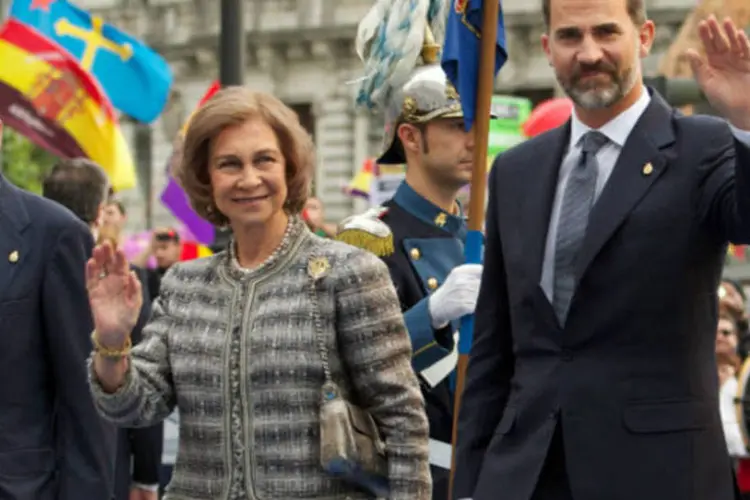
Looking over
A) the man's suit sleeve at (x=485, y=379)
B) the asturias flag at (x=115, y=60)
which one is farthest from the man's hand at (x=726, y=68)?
the asturias flag at (x=115, y=60)

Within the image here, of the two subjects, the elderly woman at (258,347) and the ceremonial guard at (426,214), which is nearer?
the elderly woman at (258,347)

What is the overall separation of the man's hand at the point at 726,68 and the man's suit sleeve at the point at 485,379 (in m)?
0.84

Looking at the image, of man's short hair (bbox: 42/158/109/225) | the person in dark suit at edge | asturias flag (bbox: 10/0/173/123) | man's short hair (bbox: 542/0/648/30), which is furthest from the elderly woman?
asturias flag (bbox: 10/0/173/123)

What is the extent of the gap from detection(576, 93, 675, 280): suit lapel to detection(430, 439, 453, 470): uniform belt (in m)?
1.61

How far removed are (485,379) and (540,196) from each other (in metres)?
0.47

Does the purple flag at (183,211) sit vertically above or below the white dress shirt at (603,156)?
above

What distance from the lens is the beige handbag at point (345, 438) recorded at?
5125mm

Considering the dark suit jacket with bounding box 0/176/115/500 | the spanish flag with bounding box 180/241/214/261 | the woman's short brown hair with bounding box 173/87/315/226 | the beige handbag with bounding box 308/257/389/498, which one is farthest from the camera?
the spanish flag with bounding box 180/241/214/261

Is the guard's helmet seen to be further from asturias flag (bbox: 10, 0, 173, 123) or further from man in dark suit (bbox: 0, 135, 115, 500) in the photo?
asturias flag (bbox: 10, 0, 173, 123)

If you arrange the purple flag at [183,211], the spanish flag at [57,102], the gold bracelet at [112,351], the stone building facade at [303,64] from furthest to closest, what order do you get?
1. the stone building facade at [303,64]
2. the purple flag at [183,211]
3. the spanish flag at [57,102]
4. the gold bracelet at [112,351]

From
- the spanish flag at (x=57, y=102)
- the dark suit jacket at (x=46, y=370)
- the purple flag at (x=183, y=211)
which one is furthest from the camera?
the purple flag at (x=183, y=211)

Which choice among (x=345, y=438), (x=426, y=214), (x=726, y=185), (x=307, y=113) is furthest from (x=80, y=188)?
(x=307, y=113)

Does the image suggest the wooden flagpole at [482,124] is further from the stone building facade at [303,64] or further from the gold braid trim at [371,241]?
the stone building facade at [303,64]

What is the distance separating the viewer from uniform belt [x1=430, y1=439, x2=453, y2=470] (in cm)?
632
